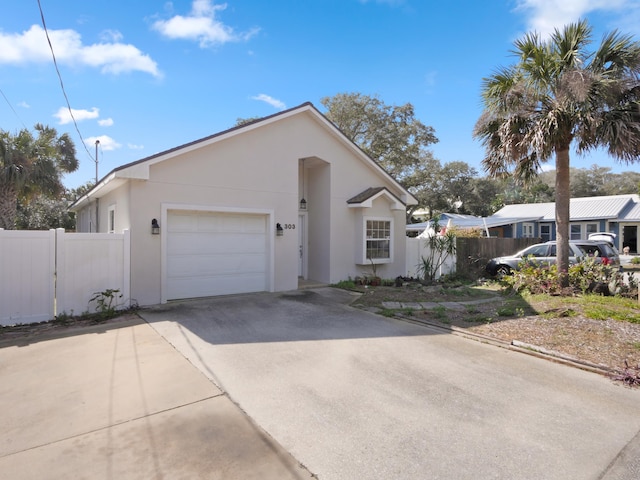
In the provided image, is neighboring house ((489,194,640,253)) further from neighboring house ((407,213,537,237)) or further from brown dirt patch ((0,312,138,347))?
brown dirt patch ((0,312,138,347))

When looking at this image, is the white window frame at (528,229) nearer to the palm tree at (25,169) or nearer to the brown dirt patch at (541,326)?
the brown dirt patch at (541,326)

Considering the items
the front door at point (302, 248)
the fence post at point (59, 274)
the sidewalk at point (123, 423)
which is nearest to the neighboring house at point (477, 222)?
the front door at point (302, 248)

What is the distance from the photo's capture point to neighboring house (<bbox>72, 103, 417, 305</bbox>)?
8.46m

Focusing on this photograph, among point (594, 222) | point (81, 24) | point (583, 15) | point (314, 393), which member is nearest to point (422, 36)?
point (583, 15)

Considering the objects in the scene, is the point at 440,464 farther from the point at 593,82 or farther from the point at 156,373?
the point at 593,82

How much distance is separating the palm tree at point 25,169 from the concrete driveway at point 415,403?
12944 mm

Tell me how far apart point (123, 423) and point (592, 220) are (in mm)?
31810

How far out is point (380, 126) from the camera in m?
26.9

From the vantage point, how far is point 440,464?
2.83 meters

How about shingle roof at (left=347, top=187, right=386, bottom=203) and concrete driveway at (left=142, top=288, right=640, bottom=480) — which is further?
shingle roof at (left=347, top=187, right=386, bottom=203)

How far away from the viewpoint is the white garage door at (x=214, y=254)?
351 inches

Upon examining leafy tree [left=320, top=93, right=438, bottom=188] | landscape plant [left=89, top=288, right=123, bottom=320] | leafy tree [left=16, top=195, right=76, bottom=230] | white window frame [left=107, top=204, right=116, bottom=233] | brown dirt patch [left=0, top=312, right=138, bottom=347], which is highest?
leafy tree [left=320, top=93, right=438, bottom=188]

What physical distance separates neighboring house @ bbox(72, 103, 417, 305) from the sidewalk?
12.3ft

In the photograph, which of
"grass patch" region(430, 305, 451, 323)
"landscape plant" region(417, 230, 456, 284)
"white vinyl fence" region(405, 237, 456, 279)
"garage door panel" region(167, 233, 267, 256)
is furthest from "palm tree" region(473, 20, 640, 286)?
"garage door panel" region(167, 233, 267, 256)
